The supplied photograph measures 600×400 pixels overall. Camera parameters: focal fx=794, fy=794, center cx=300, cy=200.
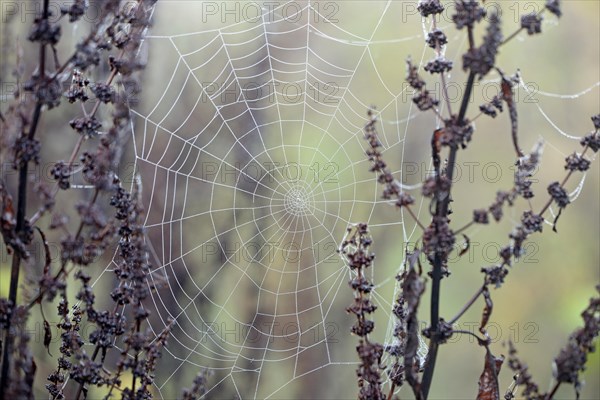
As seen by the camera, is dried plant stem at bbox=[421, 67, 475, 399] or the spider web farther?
the spider web

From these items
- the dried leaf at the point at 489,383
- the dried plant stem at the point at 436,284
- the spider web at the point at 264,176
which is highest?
the spider web at the point at 264,176

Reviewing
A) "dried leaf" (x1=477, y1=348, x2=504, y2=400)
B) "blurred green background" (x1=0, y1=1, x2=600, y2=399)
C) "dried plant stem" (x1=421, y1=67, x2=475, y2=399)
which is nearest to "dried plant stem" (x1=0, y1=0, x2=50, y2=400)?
"dried plant stem" (x1=421, y1=67, x2=475, y2=399)

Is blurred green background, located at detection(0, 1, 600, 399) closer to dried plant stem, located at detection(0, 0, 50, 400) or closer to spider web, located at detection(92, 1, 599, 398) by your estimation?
spider web, located at detection(92, 1, 599, 398)

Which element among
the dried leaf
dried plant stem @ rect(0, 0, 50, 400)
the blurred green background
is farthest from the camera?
the blurred green background

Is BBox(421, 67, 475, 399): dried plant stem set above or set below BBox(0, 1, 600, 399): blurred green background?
below

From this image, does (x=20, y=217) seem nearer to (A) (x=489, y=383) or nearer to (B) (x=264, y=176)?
(A) (x=489, y=383)

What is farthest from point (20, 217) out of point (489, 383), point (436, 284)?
point (489, 383)

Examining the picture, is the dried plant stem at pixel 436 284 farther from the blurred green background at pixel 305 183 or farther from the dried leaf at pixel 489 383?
the blurred green background at pixel 305 183

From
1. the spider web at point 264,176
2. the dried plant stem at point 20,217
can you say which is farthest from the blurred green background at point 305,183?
the dried plant stem at point 20,217

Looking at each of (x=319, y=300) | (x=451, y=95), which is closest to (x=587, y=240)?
(x=451, y=95)
